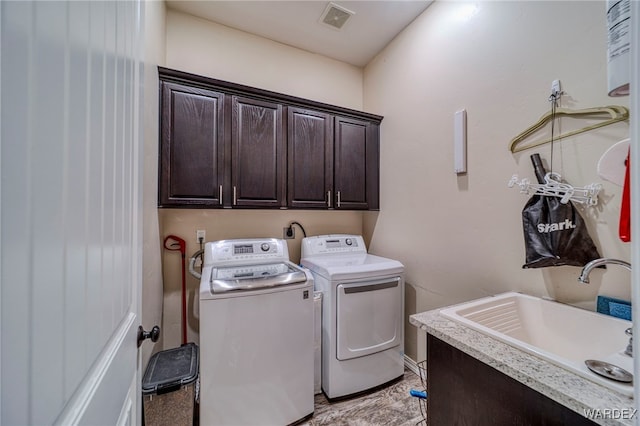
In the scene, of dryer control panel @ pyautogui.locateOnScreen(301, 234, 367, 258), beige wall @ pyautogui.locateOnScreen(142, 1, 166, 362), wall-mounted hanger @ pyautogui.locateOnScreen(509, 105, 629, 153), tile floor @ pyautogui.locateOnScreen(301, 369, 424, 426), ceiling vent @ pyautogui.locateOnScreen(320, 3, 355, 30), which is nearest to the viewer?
wall-mounted hanger @ pyautogui.locateOnScreen(509, 105, 629, 153)

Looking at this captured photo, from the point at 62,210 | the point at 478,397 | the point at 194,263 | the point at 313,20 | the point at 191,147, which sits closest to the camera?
the point at 62,210

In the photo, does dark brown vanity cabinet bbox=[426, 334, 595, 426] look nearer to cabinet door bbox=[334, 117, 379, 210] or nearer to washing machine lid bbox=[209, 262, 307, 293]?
washing machine lid bbox=[209, 262, 307, 293]

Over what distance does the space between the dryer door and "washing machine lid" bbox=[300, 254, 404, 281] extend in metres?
0.07

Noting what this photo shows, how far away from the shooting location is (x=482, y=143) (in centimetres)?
167

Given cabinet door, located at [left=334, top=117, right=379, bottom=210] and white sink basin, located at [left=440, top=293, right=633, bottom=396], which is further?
cabinet door, located at [left=334, top=117, right=379, bottom=210]

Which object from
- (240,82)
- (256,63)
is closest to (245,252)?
(240,82)

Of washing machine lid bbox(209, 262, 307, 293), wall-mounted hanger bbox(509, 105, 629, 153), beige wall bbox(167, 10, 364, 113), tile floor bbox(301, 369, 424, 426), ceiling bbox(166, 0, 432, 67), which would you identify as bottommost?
tile floor bbox(301, 369, 424, 426)

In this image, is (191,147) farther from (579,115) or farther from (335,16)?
(579,115)

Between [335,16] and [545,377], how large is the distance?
2694 millimetres

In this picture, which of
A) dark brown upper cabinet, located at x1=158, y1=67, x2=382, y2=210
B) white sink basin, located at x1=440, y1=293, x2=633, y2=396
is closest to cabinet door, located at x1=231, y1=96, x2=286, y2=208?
dark brown upper cabinet, located at x1=158, y1=67, x2=382, y2=210

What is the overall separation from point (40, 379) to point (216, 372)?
53.8 inches

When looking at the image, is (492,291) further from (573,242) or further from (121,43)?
(121,43)

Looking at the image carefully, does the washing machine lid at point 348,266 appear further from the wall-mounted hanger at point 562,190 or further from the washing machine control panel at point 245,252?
the wall-mounted hanger at point 562,190

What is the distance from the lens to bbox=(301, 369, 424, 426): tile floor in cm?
166
